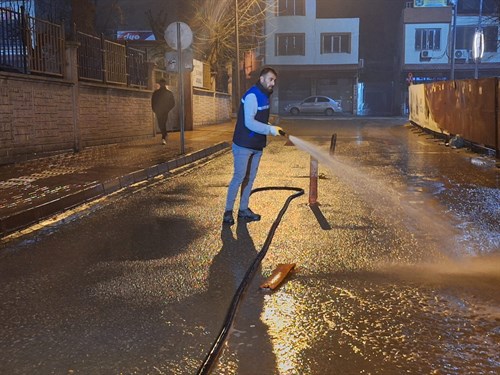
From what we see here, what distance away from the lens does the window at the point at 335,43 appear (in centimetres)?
5444

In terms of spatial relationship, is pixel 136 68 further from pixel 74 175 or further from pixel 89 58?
pixel 74 175

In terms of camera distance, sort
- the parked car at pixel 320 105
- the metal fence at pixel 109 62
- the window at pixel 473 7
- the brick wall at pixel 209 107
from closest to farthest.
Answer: the metal fence at pixel 109 62 < the brick wall at pixel 209 107 < the window at pixel 473 7 < the parked car at pixel 320 105

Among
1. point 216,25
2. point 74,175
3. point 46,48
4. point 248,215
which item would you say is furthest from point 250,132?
point 216,25

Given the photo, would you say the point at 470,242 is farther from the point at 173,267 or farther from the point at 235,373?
the point at 235,373

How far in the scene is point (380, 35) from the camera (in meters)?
60.3

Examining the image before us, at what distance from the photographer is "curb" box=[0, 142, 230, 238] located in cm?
718

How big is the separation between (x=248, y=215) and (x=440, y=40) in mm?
49137

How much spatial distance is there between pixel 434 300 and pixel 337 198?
4795mm

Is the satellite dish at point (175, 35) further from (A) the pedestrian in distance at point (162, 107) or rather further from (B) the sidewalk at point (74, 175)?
(A) the pedestrian in distance at point (162, 107)

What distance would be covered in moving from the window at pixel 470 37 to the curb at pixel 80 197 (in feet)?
141

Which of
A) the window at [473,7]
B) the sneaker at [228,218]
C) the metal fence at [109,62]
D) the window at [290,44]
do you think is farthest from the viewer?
the window at [290,44]

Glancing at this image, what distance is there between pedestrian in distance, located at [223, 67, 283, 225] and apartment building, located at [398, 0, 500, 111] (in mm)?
46376

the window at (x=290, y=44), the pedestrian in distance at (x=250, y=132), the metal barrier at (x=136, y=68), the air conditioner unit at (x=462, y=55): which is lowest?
the pedestrian in distance at (x=250, y=132)

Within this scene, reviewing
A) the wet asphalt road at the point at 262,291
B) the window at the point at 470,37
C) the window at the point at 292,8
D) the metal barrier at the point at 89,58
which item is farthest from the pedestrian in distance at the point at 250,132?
the window at the point at 292,8
